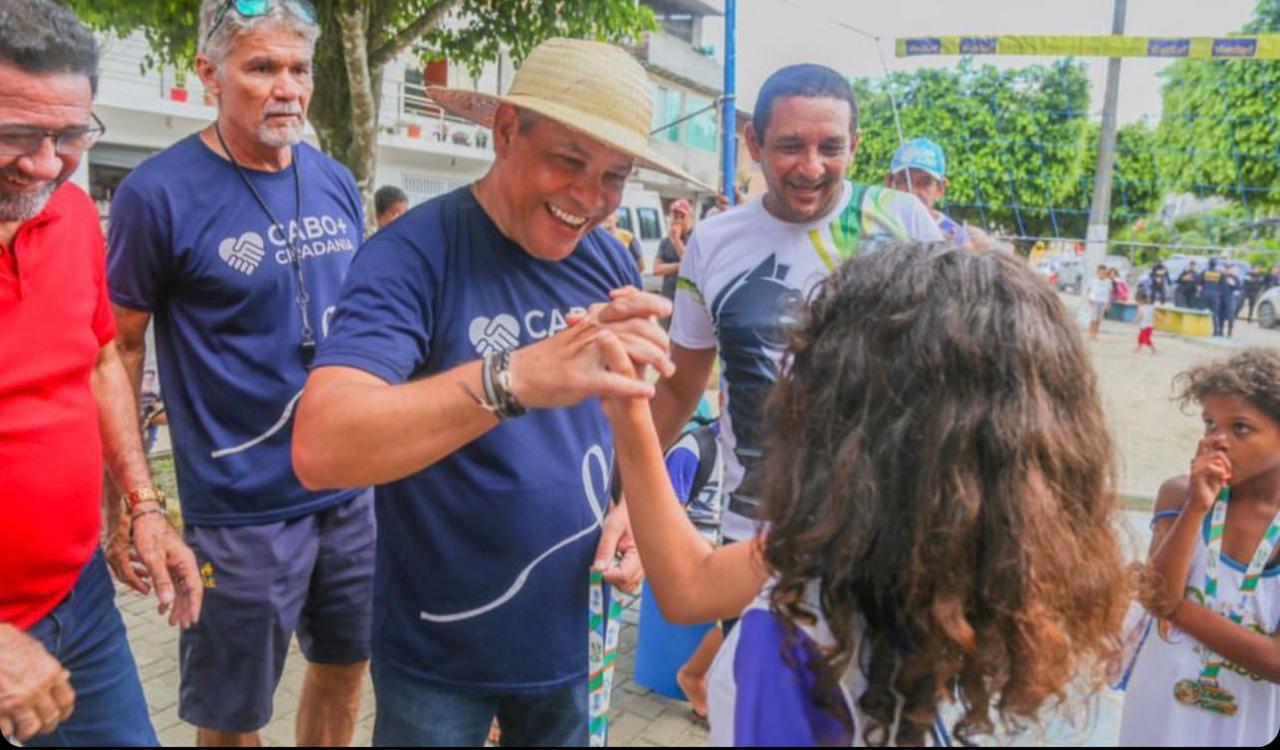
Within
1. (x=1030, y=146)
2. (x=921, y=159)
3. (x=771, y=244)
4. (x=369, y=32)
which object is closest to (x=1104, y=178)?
(x=921, y=159)

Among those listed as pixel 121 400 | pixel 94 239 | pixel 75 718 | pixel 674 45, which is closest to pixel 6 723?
pixel 75 718

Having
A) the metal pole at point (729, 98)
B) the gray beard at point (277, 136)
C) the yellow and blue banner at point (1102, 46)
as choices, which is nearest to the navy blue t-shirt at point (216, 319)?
the gray beard at point (277, 136)

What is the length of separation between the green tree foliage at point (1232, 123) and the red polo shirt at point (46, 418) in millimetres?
24603

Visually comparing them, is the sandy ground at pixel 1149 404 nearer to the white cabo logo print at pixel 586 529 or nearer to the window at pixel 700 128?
the white cabo logo print at pixel 586 529

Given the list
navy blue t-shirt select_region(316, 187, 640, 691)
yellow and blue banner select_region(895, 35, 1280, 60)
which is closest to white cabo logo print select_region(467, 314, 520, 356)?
navy blue t-shirt select_region(316, 187, 640, 691)

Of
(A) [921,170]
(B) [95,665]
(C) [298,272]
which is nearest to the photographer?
(B) [95,665]

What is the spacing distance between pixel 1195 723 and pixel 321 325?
8.02ft

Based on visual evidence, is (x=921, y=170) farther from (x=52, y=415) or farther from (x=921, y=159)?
(x=52, y=415)

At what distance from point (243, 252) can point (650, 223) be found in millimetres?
18374

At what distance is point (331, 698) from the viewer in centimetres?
270

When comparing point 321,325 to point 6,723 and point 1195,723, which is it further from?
point 1195,723

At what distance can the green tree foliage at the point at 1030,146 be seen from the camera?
33500mm

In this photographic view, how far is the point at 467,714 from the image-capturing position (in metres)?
1.83

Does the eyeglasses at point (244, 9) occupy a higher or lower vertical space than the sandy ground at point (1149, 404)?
higher
